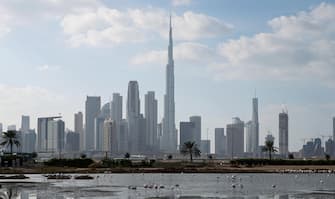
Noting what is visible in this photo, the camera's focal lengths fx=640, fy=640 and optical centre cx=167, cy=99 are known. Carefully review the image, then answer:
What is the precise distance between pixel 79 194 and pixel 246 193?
58.3 ft

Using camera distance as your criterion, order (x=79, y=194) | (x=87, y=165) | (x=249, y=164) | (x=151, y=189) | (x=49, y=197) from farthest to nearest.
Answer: (x=249, y=164) < (x=87, y=165) < (x=151, y=189) < (x=79, y=194) < (x=49, y=197)

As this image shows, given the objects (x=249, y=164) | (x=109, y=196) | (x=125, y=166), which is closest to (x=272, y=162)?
(x=249, y=164)

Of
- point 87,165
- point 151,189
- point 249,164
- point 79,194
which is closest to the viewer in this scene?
point 79,194

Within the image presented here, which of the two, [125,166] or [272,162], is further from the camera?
[272,162]

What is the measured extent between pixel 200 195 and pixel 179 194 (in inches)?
109

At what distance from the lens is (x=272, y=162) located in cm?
19475

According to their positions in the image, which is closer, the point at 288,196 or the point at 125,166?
the point at 288,196

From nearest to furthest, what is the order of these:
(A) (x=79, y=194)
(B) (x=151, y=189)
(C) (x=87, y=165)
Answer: (A) (x=79, y=194), (B) (x=151, y=189), (C) (x=87, y=165)

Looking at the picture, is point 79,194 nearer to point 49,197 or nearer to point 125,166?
point 49,197

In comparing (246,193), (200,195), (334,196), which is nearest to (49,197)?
(200,195)

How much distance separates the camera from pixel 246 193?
68688 millimetres

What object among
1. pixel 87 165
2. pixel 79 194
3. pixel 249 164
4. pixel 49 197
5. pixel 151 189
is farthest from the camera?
pixel 249 164

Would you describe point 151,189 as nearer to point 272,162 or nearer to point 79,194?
point 79,194

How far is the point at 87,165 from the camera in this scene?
587 ft
